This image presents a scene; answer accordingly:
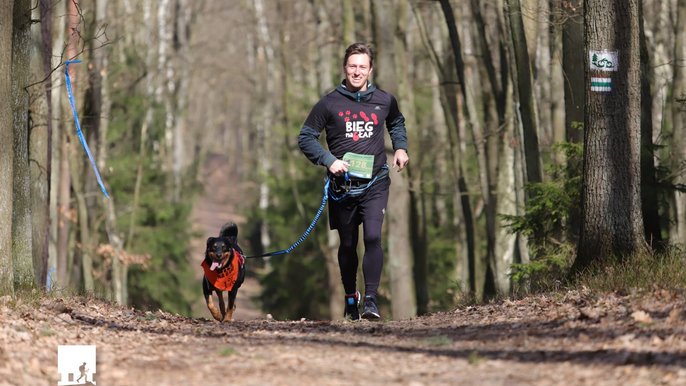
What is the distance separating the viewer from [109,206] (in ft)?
95.6

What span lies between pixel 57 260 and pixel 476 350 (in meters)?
17.5

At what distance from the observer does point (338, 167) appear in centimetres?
1022

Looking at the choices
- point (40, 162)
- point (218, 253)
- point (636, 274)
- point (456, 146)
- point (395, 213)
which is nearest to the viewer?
point (636, 274)

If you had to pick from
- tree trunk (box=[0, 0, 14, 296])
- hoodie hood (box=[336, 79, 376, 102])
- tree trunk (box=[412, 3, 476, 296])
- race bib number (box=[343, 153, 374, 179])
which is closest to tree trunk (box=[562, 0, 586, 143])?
hoodie hood (box=[336, 79, 376, 102])

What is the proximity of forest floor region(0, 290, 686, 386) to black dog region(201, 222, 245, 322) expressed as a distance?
1397mm

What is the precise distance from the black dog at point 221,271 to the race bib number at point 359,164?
202 centimetres

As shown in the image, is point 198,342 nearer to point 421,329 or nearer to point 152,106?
point 421,329

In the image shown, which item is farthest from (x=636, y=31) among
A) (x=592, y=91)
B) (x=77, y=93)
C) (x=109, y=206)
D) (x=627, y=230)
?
(x=109, y=206)

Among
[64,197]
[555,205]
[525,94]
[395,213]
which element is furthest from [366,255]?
[64,197]

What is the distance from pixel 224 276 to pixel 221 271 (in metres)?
0.06

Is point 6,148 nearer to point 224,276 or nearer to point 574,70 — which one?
point 224,276

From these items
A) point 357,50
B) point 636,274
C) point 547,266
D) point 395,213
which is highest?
point 357,50
